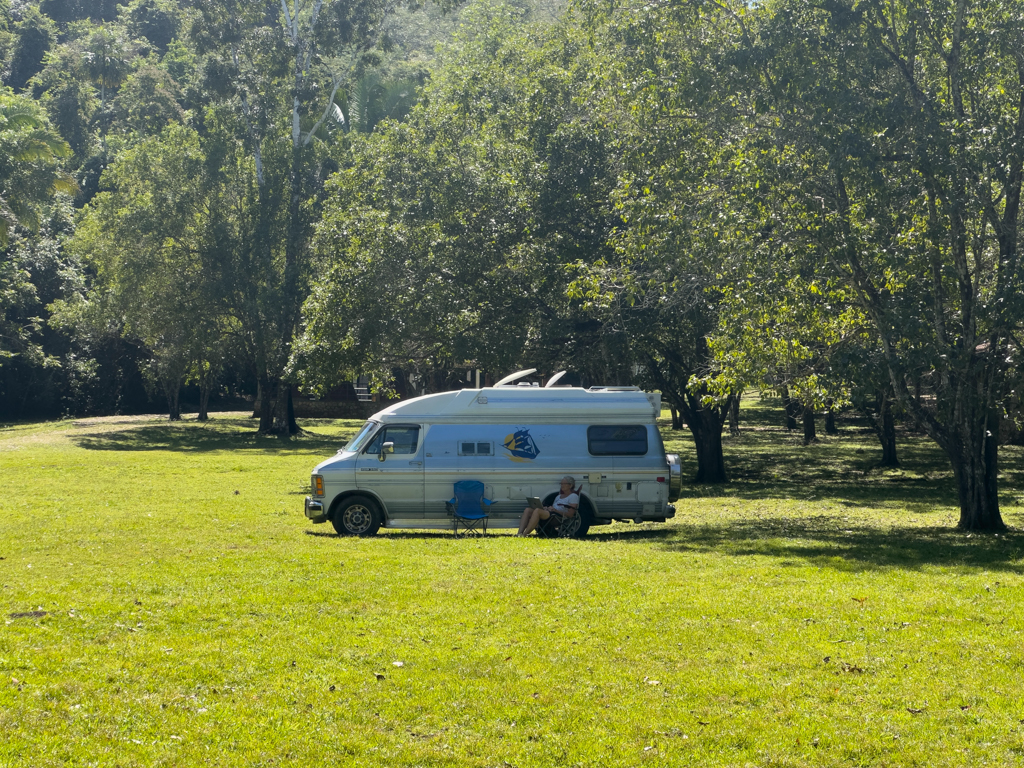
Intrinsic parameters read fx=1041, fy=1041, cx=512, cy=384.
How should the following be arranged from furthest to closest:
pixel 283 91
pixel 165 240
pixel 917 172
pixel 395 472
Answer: pixel 283 91, pixel 165 240, pixel 395 472, pixel 917 172

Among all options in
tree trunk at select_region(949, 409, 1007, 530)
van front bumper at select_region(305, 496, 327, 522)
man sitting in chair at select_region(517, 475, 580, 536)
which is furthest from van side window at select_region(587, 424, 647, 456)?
tree trunk at select_region(949, 409, 1007, 530)

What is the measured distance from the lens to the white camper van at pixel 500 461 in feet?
51.1

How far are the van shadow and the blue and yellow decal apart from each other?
2459mm

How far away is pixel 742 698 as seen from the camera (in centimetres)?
672

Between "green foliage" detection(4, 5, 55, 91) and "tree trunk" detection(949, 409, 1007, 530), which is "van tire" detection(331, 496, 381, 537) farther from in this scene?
"green foliage" detection(4, 5, 55, 91)

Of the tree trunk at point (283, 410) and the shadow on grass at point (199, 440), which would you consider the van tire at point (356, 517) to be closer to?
the shadow on grass at point (199, 440)

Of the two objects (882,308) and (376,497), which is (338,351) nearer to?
(376,497)

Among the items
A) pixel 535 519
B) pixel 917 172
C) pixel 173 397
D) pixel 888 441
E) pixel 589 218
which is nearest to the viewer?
pixel 917 172

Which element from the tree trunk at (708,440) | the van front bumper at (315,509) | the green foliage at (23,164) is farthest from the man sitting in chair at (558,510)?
the green foliage at (23,164)

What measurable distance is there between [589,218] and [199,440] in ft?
72.1

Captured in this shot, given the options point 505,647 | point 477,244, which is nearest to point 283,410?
point 477,244

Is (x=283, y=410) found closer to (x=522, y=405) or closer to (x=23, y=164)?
(x=23, y=164)

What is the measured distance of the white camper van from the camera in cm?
1559

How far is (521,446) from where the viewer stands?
15.9 meters
